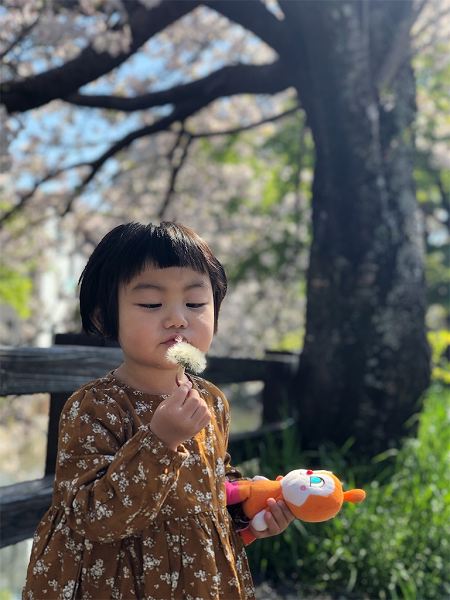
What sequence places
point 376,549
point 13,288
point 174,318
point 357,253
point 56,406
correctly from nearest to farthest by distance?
point 174,318 < point 56,406 < point 376,549 < point 357,253 < point 13,288

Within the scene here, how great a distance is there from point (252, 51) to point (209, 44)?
1444 mm

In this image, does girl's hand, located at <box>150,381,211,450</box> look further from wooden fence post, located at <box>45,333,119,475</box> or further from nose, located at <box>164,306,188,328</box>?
wooden fence post, located at <box>45,333,119,475</box>

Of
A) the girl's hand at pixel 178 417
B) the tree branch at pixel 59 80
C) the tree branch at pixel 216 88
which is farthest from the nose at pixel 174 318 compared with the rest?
the tree branch at pixel 216 88

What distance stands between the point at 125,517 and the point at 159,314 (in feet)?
1.36

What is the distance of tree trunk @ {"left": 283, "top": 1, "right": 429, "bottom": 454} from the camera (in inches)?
157

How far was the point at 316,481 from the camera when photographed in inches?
62.3

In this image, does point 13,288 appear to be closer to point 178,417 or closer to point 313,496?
point 313,496

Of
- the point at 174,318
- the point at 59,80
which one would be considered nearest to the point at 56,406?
the point at 174,318

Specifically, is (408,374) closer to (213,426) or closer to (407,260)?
(407,260)

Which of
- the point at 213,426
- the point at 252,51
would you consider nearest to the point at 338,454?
the point at 213,426

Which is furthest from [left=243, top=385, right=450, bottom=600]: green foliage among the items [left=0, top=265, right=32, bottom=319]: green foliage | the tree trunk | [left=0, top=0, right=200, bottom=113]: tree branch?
[left=0, top=265, right=32, bottom=319]: green foliage

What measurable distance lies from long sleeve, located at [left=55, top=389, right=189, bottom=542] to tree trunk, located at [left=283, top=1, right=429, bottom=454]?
9.15 ft

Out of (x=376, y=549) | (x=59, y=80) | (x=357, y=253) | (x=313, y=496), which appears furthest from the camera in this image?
(x=357, y=253)

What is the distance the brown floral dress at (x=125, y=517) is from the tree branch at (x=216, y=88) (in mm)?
3719
